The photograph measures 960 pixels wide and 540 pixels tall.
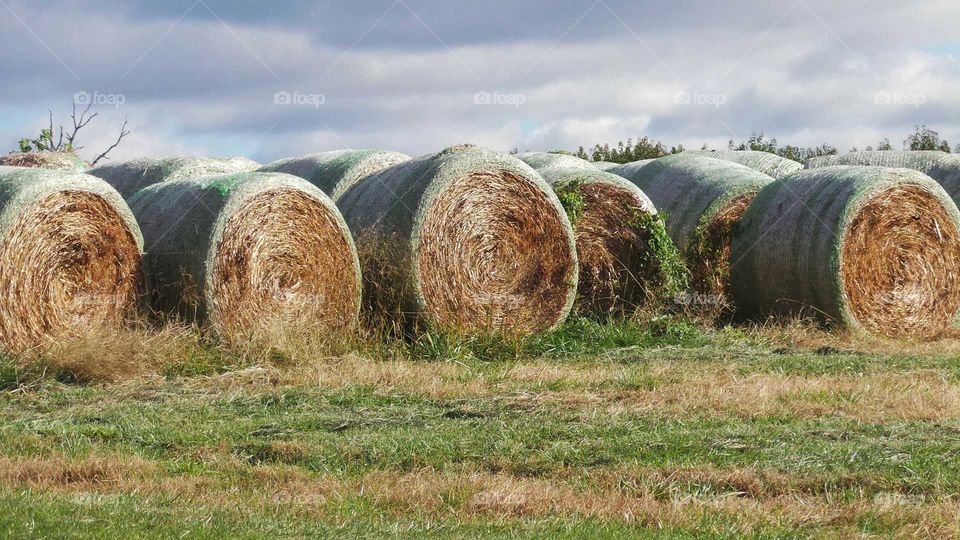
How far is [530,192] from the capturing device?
507 inches

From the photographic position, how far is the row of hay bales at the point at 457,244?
10828mm

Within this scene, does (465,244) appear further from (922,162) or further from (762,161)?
(922,162)

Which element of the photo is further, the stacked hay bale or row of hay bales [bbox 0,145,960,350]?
the stacked hay bale

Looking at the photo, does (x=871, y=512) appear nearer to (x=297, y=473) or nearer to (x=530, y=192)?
(x=297, y=473)

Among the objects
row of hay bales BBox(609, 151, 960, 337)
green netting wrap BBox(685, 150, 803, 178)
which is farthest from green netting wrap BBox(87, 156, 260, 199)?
green netting wrap BBox(685, 150, 803, 178)

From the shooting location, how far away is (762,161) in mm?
19734

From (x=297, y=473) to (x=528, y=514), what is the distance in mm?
1426

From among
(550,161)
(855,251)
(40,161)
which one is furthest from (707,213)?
(40,161)

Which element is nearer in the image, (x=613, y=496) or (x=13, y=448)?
(x=613, y=496)

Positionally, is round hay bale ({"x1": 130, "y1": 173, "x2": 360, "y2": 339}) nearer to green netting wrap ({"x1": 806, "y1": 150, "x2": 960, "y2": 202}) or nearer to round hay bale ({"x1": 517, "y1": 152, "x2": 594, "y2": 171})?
round hay bale ({"x1": 517, "y1": 152, "x2": 594, "y2": 171})

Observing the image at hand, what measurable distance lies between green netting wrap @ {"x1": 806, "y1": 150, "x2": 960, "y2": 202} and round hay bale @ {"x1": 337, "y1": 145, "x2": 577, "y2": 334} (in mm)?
6336

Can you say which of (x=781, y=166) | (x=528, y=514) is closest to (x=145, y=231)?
(x=528, y=514)

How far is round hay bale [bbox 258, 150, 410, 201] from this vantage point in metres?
14.6

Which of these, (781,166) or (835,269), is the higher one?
(781,166)
